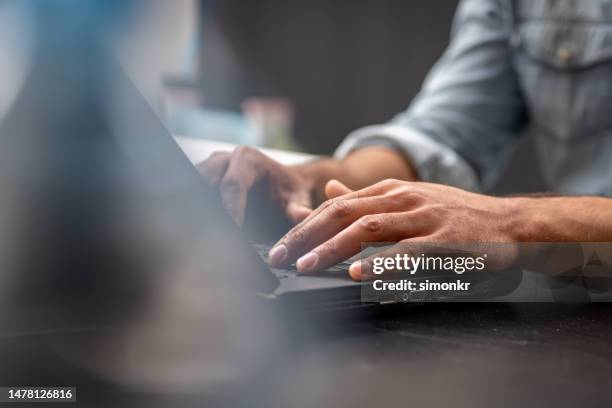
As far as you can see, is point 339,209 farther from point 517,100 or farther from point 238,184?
point 517,100

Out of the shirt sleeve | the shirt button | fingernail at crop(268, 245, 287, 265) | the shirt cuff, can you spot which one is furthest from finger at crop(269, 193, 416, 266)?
the shirt button

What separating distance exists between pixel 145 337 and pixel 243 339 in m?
0.04

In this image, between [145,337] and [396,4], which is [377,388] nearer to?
[145,337]

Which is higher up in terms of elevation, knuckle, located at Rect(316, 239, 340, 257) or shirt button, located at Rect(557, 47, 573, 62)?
shirt button, located at Rect(557, 47, 573, 62)

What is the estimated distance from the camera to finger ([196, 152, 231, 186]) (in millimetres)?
368

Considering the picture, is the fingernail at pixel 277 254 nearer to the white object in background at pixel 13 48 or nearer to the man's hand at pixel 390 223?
the man's hand at pixel 390 223

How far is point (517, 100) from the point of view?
40.4 inches

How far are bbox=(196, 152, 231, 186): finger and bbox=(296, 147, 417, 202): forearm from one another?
76 mm

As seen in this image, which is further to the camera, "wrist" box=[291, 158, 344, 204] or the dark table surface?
"wrist" box=[291, 158, 344, 204]

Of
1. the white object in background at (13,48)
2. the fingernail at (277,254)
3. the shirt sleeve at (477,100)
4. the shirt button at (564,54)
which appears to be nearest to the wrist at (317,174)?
the fingernail at (277,254)

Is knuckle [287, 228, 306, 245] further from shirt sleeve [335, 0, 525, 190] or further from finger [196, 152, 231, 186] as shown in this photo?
shirt sleeve [335, 0, 525, 190]

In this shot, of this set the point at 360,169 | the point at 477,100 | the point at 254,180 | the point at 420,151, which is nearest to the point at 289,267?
the point at 254,180

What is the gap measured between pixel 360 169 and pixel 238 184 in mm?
241

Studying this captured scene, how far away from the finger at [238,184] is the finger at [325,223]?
3cm
